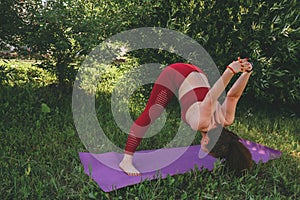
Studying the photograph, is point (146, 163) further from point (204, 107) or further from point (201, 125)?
point (204, 107)

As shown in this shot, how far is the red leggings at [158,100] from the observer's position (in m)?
3.32

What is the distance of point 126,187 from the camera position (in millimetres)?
3043

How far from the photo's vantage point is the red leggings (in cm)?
332

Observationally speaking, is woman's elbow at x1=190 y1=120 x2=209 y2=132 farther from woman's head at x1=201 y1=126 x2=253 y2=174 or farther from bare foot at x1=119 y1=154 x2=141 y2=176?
bare foot at x1=119 y1=154 x2=141 y2=176

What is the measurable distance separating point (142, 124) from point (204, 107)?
0.75 metres

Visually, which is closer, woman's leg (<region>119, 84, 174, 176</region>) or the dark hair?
the dark hair

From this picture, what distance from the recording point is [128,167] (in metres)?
3.32

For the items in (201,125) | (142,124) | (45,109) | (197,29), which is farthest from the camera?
(197,29)

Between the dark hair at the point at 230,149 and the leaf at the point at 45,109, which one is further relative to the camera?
the leaf at the point at 45,109

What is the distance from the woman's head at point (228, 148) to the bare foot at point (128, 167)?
729 mm

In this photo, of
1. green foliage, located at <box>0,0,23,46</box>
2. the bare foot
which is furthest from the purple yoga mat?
green foliage, located at <box>0,0,23,46</box>

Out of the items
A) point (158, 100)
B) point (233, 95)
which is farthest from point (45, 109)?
point (233, 95)

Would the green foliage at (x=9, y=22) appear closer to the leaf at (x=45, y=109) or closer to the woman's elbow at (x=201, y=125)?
the leaf at (x=45, y=109)

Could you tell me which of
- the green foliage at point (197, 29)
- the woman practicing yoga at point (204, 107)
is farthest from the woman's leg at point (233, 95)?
the green foliage at point (197, 29)
